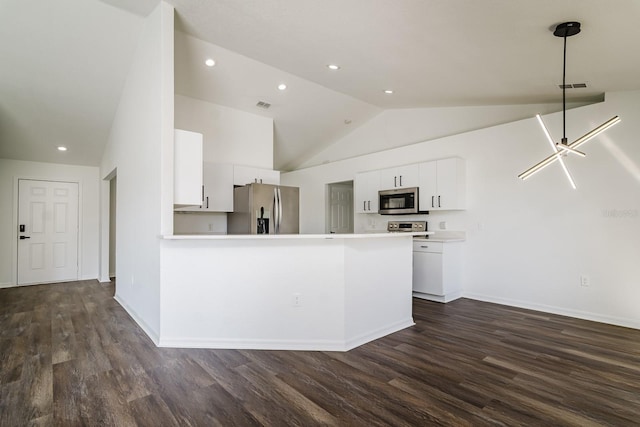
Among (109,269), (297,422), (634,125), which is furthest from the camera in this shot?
(109,269)

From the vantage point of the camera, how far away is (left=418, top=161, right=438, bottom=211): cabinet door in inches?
193

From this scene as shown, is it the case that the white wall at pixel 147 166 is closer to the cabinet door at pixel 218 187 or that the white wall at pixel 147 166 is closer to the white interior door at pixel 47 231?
the cabinet door at pixel 218 187

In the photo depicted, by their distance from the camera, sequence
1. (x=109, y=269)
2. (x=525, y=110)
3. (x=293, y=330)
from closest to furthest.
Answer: (x=293, y=330), (x=525, y=110), (x=109, y=269)

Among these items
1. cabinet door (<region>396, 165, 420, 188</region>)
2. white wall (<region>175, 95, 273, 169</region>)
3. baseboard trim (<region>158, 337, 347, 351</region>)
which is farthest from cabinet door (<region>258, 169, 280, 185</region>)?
baseboard trim (<region>158, 337, 347, 351</region>)

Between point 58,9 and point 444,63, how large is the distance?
3828 millimetres

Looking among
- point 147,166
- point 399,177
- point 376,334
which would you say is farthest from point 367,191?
point 147,166

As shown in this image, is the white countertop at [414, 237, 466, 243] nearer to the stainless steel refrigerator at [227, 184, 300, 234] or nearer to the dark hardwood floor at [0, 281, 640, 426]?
the dark hardwood floor at [0, 281, 640, 426]

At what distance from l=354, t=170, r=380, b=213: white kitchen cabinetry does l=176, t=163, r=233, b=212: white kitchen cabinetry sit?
235cm

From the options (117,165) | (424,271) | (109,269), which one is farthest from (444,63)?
(109,269)

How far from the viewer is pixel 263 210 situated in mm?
4973

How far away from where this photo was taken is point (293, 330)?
2879mm

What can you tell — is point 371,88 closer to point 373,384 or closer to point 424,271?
point 424,271

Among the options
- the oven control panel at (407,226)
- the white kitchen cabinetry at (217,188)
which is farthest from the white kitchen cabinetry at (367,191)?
the white kitchen cabinetry at (217,188)

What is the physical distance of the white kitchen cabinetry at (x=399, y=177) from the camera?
205 inches
